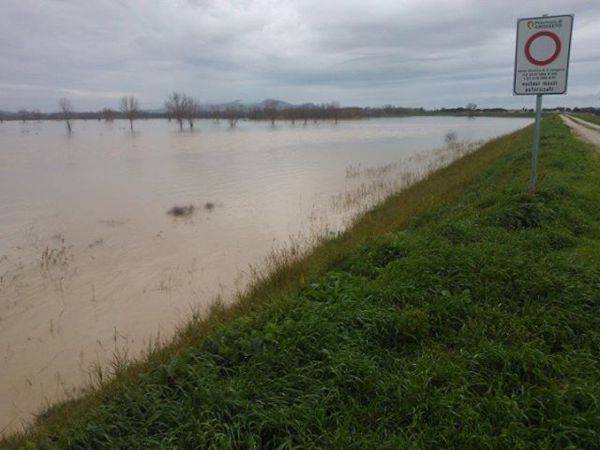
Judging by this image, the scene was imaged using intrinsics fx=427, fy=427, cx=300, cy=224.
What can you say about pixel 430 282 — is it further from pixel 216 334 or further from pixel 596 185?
pixel 596 185

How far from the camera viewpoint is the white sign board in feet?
23.6

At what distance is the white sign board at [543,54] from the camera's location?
7.19m

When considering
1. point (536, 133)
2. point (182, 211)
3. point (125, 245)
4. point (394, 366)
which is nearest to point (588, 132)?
point (536, 133)

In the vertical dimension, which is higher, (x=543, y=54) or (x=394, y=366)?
(x=543, y=54)

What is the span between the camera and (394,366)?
387 centimetres

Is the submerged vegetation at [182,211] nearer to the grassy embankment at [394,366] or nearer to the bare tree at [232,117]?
the grassy embankment at [394,366]

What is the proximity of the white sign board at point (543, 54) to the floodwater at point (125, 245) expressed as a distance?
6.32 m

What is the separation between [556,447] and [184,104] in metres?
106

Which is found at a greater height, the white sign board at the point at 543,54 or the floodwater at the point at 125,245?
the white sign board at the point at 543,54

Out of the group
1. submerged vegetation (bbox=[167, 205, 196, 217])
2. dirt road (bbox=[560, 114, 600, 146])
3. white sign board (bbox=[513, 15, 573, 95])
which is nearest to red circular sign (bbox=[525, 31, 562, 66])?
white sign board (bbox=[513, 15, 573, 95])

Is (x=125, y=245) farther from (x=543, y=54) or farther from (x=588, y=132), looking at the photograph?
(x=588, y=132)

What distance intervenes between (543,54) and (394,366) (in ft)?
20.9


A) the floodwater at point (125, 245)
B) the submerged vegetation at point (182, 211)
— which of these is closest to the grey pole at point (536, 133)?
the floodwater at point (125, 245)

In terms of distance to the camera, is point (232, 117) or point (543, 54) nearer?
point (543, 54)
